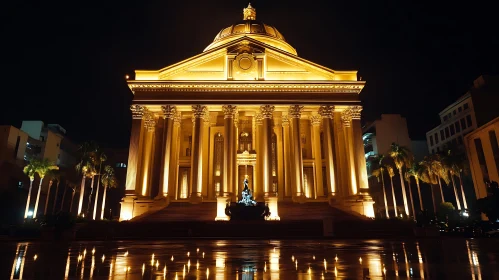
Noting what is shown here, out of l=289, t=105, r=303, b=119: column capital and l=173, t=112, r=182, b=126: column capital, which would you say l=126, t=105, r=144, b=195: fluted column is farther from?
l=289, t=105, r=303, b=119: column capital

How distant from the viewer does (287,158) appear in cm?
3759

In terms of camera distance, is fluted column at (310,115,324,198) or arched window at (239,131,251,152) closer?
fluted column at (310,115,324,198)

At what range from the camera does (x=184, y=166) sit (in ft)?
129

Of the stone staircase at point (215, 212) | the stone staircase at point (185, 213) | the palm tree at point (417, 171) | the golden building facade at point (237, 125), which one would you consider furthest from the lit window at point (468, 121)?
the stone staircase at point (185, 213)

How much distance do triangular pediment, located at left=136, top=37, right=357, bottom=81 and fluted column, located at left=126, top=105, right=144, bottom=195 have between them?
4802 millimetres

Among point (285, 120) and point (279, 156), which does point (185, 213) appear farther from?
point (285, 120)

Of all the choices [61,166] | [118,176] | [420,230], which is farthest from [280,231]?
[61,166]

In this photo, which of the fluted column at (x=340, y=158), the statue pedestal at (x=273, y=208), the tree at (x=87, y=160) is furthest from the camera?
the tree at (x=87, y=160)

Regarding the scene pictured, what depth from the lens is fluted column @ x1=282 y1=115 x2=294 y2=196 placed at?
3575 cm

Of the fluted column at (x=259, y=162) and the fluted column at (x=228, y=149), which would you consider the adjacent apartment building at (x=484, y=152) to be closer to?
the fluted column at (x=259, y=162)

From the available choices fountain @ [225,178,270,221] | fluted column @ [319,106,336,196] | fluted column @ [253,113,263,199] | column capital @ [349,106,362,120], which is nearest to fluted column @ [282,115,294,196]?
fluted column @ [253,113,263,199]

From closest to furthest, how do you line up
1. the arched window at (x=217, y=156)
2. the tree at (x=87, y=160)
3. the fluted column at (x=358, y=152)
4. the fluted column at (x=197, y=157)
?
1. the fluted column at (x=197, y=157)
2. the fluted column at (x=358, y=152)
3. the arched window at (x=217, y=156)
4. the tree at (x=87, y=160)

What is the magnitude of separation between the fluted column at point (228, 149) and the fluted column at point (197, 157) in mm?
2559

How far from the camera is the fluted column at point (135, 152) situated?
1321 inches
